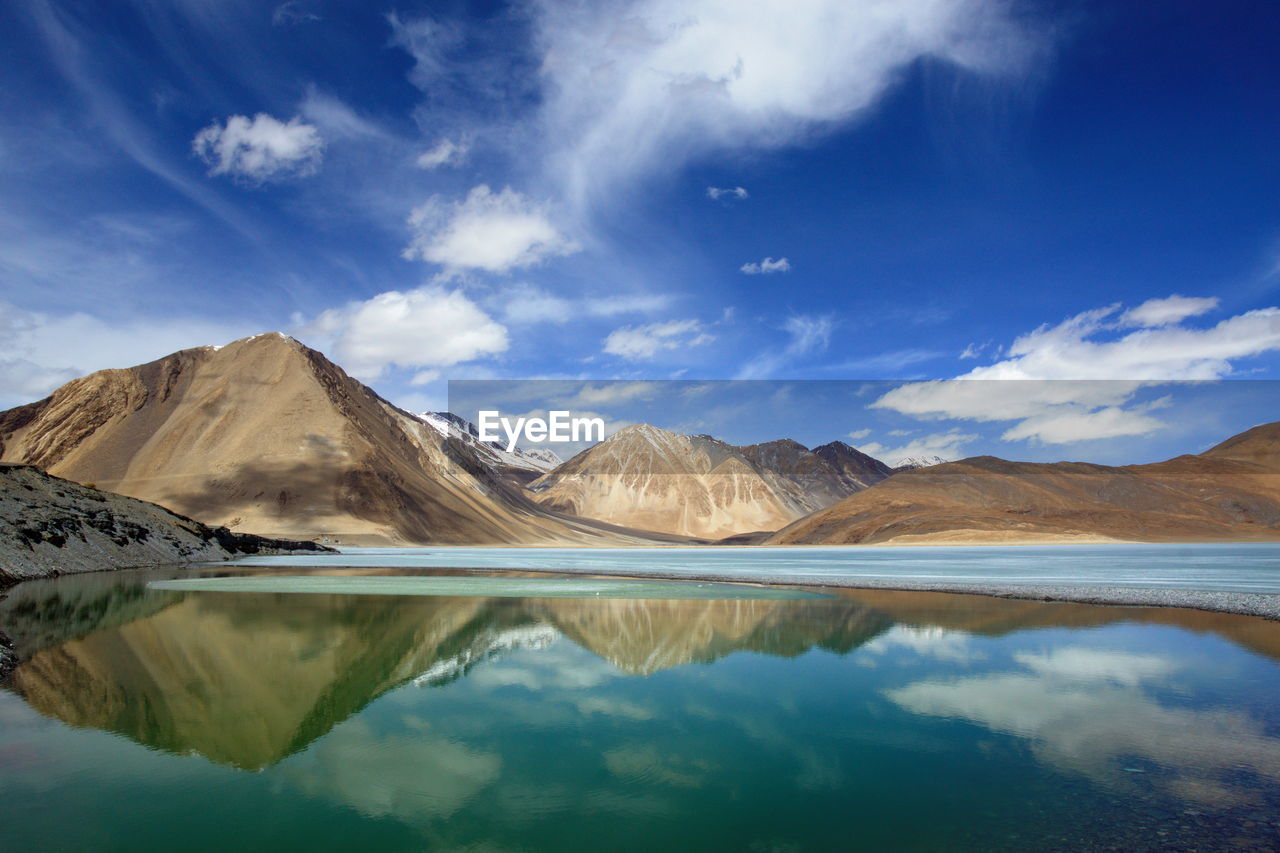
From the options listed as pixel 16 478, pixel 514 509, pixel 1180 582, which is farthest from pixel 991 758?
pixel 514 509

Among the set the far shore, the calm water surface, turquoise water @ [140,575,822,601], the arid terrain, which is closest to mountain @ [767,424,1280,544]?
the arid terrain

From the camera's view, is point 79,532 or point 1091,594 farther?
point 79,532

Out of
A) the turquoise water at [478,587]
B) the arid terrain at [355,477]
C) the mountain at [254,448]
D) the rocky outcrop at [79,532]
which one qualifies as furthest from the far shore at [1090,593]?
the mountain at [254,448]

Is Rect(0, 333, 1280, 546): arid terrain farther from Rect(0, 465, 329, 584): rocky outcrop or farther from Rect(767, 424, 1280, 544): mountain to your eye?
Rect(0, 465, 329, 584): rocky outcrop

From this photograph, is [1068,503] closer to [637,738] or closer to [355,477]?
[355,477]

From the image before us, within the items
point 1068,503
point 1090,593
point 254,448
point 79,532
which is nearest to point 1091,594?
point 1090,593

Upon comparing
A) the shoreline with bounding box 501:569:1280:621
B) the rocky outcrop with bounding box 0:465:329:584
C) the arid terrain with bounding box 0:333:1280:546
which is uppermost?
the arid terrain with bounding box 0:333:1280:546
